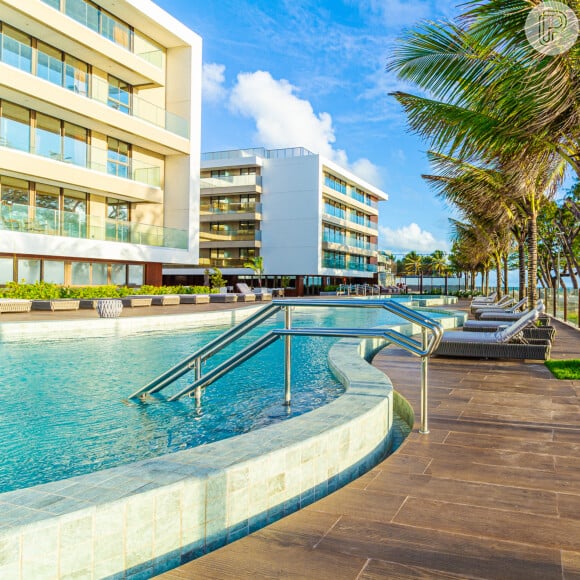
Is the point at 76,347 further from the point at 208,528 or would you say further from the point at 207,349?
the point at 208,528

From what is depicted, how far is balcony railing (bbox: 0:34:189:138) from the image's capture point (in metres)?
21.9

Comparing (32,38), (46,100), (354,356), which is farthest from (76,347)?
(32,38)

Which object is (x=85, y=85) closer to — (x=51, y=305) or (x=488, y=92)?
(x=51, y=305)

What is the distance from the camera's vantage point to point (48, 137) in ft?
78.7

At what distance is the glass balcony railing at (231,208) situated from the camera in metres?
51.0

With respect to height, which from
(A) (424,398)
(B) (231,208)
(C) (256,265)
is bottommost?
(A) (424,398)

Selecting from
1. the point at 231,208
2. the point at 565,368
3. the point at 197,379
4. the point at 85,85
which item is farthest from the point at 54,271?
the point at 231,208

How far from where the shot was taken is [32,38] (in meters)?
23.8

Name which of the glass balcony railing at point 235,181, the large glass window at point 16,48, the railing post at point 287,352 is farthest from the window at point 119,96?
the railing post at point 287,352

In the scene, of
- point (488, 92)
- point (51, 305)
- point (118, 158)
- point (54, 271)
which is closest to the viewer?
point (488, 92)

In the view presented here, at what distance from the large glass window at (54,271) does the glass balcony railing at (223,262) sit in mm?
24173

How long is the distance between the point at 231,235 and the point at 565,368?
45.0 metres

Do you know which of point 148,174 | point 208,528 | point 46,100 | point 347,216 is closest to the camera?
point 208,528

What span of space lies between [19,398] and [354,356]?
447 centimetres
